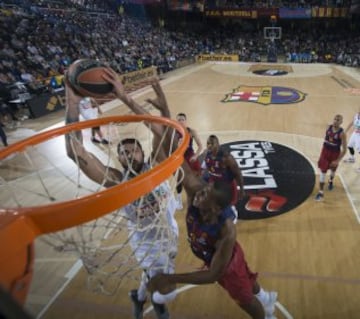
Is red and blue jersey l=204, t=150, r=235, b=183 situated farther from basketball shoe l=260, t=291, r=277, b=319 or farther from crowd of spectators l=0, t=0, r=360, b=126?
crowd of spectators l=0, t=0, r=360, b=126

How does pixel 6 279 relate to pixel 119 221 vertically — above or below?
above

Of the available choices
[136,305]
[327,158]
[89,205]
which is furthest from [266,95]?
[89,205]

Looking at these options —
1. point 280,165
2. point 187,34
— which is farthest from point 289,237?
point 187,34

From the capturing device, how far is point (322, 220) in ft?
16.2

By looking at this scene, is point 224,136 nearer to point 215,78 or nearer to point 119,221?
point 119,221

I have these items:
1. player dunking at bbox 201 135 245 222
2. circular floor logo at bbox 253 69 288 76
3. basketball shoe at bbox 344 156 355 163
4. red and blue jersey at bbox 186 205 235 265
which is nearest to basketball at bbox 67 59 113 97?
red and blue jersey at bbox 186 205 235 265

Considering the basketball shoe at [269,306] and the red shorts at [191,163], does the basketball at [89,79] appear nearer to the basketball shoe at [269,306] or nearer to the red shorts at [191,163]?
the basketball shoe at [269,306]

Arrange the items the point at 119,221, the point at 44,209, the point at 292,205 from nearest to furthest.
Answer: the point at 44,209 < the point at 119,221 < the point at 292,205

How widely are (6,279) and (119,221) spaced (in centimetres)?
144

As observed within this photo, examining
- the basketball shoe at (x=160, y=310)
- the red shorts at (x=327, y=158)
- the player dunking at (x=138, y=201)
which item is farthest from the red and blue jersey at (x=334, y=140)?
the basketball shoe at (x=160, y=310)

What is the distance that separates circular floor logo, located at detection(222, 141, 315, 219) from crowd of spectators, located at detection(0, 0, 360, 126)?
26.8ft

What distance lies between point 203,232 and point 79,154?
3.86 ft

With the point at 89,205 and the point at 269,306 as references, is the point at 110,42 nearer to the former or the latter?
the point at 269,306

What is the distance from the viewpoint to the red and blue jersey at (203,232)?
2.38m
